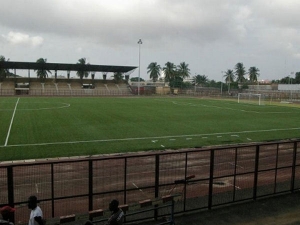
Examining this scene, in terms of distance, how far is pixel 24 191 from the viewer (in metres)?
11.4

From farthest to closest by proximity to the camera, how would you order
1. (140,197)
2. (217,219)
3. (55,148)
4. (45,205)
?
(55,148)
(140,197)
(45,205)
(217,219)

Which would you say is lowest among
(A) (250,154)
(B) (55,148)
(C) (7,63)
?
(B) (55,148)

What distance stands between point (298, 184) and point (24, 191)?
10552 millimetres

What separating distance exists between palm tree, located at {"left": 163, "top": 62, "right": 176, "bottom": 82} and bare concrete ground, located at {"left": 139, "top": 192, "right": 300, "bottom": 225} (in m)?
133

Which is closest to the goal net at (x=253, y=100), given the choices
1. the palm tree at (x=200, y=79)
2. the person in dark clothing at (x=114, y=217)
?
the person in dark clothing at (x=114, y=217)

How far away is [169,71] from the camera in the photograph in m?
143

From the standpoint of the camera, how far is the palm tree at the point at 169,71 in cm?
14250

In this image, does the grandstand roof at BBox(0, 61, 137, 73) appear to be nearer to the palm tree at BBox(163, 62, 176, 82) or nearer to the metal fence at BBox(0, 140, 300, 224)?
the palm tree at BBox(163, 62, 176, 82)

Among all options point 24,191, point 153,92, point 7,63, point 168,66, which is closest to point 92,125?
point 24,191

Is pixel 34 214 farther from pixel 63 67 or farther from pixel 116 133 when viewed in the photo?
pixel 63 67

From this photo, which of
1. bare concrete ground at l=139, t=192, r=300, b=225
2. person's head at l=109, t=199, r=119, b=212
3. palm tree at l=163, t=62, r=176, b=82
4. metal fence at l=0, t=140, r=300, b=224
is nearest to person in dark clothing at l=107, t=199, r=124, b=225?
person's head at l=109, t=199, r=119, b=212

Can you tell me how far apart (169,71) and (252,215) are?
13434 centimetres

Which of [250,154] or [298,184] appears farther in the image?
[298,184]

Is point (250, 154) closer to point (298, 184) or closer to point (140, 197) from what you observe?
point (298, 184)
